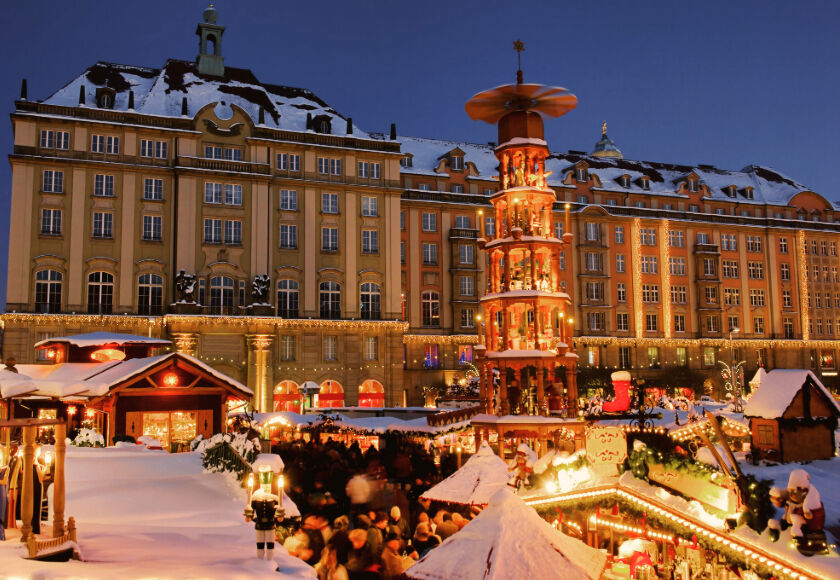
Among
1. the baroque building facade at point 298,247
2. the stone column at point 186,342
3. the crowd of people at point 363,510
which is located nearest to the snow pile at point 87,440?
the crowd of people at point 363,510

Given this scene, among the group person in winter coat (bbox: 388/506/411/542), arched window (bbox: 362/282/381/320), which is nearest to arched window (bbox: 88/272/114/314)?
arched window (bbox: 362/282/381/320)

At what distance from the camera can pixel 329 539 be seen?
567 inches

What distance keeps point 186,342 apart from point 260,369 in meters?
4.83

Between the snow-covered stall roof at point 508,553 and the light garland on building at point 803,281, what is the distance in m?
68.9

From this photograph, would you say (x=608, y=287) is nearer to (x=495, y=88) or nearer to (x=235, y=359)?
(x=235, y=359)

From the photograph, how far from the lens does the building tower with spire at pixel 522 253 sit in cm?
2878

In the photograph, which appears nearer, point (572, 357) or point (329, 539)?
point (329, 539)

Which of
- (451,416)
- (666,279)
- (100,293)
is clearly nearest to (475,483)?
(451,416)

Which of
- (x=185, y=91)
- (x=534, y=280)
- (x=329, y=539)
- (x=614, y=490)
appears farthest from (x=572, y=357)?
(x=185, y=91)

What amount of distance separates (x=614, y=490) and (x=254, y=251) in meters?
40.8

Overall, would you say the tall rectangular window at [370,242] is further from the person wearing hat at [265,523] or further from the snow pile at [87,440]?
the person wearing hat at [265,523]

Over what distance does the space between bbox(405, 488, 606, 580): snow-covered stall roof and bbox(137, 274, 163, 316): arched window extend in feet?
139

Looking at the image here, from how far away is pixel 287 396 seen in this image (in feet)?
171

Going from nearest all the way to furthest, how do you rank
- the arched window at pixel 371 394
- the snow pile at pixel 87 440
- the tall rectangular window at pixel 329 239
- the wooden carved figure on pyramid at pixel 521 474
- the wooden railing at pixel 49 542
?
the wooden railing at pixel 49 542 < the wooden carved figure on pyramid at pixel 521 474 < the snow pile at pixel 87 440 < the arched window at pixel 371 394 < the tall rectangular window at pixel 329 239
